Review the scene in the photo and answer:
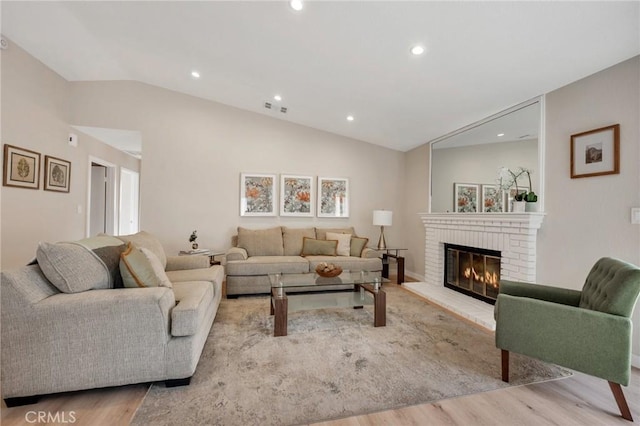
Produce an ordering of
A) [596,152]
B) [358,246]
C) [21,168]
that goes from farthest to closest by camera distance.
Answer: [358,246] < [21,168] < [596,152]

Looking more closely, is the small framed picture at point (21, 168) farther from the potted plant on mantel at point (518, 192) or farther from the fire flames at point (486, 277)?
the fire flames at point (486, 277)

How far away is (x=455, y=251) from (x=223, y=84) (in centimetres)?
412

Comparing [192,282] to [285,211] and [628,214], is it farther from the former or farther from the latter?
[628,214]

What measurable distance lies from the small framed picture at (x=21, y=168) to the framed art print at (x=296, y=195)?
10.5ft

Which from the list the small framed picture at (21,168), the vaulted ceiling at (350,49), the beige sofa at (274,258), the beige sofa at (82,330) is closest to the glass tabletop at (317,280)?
the beige sofa at (274,258)

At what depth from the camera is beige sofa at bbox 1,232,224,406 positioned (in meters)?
1.57

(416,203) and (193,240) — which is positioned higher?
(416,203)

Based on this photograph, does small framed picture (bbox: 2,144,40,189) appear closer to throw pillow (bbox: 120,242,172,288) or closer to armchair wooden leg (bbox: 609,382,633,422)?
throw pillow (bbox: 120,242,172,288)

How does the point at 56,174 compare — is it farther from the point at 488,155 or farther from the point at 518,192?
the point at 518,192

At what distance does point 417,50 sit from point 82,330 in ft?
10.3

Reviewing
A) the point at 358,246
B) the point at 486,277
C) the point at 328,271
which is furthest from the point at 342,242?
the point at 486,277

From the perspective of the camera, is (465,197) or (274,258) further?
(274,258)

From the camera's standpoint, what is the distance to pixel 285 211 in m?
4.85

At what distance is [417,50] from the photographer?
7.82ft
